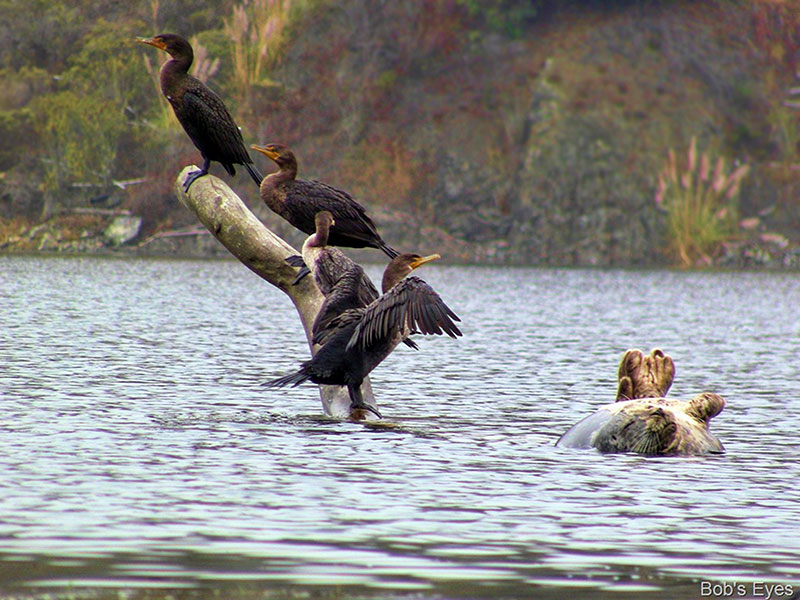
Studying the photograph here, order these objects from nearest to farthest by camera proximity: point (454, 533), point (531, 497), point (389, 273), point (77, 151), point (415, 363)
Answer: point (454, 533), point (531, 497), point (389, 273), point (415, 363), point (77, 151)

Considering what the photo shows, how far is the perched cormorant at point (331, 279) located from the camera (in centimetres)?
1388

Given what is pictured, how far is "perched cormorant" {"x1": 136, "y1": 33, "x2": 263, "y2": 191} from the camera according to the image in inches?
607

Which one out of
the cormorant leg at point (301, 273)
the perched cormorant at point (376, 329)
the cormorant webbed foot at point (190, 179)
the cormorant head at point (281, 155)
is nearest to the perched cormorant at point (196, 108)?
the cormorant webbed foot at point (190, 179)

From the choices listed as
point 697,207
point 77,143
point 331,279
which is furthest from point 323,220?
point 77,143

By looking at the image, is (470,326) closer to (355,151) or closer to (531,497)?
(531,497)

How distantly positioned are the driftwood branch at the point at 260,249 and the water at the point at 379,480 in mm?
379

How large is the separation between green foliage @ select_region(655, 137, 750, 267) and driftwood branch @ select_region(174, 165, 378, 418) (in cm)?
4787

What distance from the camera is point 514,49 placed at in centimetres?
7019

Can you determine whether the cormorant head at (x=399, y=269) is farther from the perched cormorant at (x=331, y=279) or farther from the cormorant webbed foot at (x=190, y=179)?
the cormorant webbed foot at (x=190, y=179)

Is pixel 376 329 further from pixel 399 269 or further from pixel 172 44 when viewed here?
pixel 172 44

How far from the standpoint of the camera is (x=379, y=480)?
1092 centimetres

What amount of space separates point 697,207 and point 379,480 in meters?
52.9

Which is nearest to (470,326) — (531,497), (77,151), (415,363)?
(415,363)

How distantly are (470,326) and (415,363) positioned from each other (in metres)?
7.44
